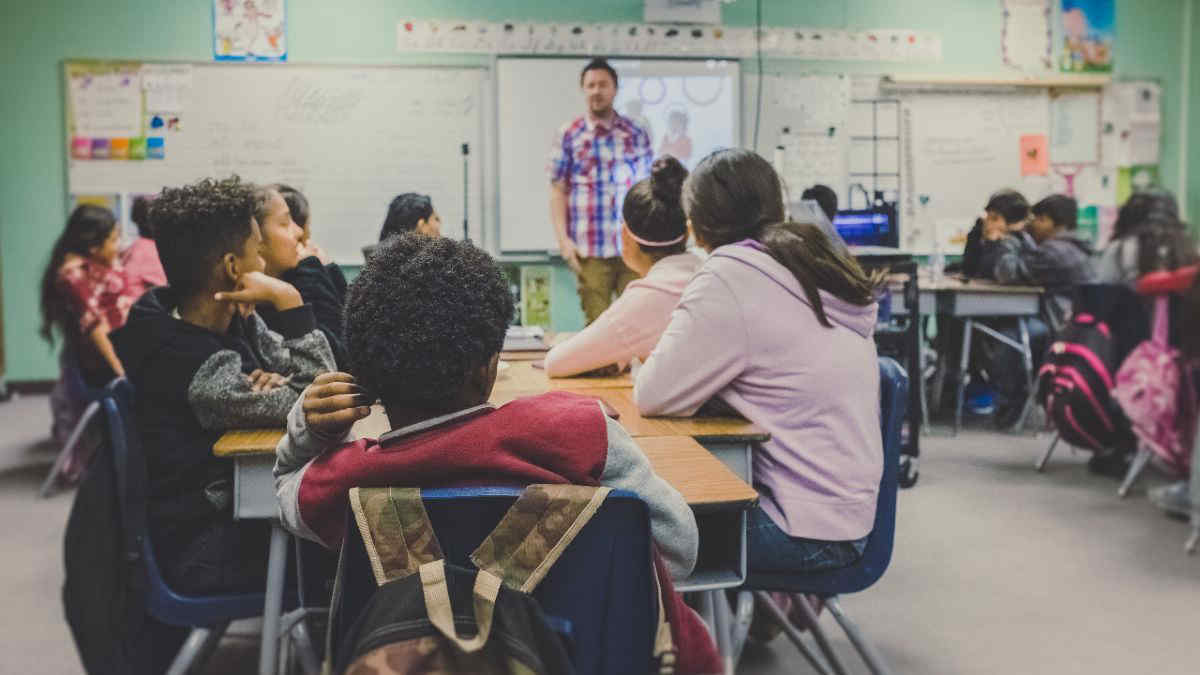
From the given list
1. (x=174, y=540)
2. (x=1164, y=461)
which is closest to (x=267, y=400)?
(x=174, y=540)

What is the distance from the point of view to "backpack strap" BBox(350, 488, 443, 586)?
3.21 ft

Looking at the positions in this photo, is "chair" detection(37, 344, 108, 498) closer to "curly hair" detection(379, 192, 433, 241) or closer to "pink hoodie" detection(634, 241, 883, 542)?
"curly hair" detection(379, 192, 433, 241)

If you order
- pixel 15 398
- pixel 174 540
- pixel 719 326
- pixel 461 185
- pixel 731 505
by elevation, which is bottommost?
pixel 15 398

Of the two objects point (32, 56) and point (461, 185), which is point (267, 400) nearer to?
point (461, 185)

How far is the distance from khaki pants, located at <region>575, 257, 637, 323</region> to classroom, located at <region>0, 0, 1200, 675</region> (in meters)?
0.02

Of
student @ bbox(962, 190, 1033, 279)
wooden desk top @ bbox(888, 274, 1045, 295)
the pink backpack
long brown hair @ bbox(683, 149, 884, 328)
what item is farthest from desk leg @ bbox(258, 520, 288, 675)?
student @ bbox(962, 190, 1033, 279)

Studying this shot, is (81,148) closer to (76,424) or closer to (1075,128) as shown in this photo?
(76,424)

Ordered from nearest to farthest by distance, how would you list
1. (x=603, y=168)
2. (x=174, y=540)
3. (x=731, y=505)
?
(x=731, y=505) → (x=174, y=540) → (x=603, y=168)

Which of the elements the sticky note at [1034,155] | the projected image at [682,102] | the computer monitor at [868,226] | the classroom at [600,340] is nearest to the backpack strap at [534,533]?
the classroom at [600,340]

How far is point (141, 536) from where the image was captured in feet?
5.92

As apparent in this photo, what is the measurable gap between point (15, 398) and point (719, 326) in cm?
581

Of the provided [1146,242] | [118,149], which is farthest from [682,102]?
[118,149]

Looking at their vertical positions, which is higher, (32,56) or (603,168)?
(32,56)

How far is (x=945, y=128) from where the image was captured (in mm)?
7035
